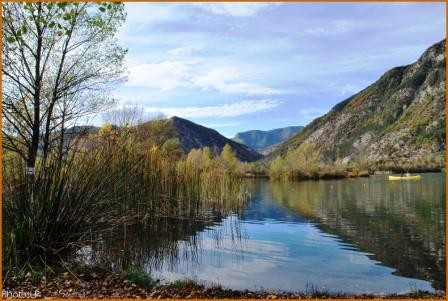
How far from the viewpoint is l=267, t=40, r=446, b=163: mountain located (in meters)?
132

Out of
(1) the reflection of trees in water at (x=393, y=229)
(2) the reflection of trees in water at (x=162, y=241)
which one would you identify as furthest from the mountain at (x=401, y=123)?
(2) the reflection of trees in water at (x=162, y=241)

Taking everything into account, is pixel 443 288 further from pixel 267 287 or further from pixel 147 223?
pixel 147 223

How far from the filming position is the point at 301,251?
1323cm

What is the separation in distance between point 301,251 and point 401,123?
502 ft

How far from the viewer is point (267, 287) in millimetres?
9008

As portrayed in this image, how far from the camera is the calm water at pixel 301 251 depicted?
9.71 meters

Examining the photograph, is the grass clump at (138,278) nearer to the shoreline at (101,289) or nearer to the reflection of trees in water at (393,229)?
the shoreline at (101,289)

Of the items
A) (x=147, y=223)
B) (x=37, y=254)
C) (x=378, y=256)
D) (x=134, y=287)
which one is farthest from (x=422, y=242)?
(x=37, y=254)

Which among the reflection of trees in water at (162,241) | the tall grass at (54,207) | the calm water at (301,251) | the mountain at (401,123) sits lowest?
the calm water at (301,251)

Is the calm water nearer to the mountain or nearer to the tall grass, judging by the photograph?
the tall grass

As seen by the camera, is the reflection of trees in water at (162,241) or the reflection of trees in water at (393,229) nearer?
the reflection of trees in water at (162,241)

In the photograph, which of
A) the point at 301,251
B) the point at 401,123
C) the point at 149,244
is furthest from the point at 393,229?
the point at 401,123

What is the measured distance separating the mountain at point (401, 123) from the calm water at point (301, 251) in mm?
107604

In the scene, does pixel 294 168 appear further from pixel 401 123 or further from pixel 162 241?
pixel 401 123
